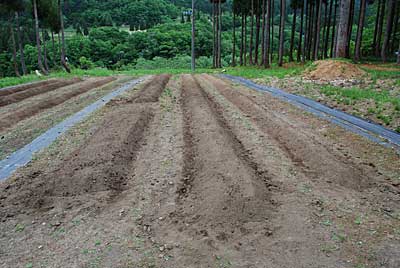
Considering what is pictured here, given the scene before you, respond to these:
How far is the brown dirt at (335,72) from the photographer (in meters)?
11.6

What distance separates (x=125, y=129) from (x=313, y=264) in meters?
4.39

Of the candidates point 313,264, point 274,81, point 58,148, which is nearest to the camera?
point 313,264

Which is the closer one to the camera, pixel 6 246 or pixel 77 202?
pixel 6 246

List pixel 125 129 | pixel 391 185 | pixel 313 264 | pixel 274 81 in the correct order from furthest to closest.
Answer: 1. pixel 274 81
2. pixel 125 129
3. pixel 391 185
4. pixel 313 264

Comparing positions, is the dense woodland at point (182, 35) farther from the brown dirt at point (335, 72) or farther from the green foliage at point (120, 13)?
the brown dirt at point (335, 72)

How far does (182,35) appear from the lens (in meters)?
52.3

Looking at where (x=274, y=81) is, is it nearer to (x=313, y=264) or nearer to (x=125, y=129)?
(x=125, y=129)

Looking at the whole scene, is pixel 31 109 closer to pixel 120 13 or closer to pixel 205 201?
pixel 205 201

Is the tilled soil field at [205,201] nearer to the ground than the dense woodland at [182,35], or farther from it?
nearer to the ground

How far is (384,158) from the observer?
4629 mm

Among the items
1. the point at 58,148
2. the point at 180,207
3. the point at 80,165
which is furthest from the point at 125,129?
the point at 180,207

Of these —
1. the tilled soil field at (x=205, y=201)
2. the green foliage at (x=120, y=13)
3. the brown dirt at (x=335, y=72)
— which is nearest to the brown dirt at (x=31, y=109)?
the tilled soil field at (x=205, y=201)

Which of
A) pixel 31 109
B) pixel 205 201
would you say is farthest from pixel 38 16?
pixel 205 201

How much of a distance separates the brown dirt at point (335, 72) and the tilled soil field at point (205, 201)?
6428mm
